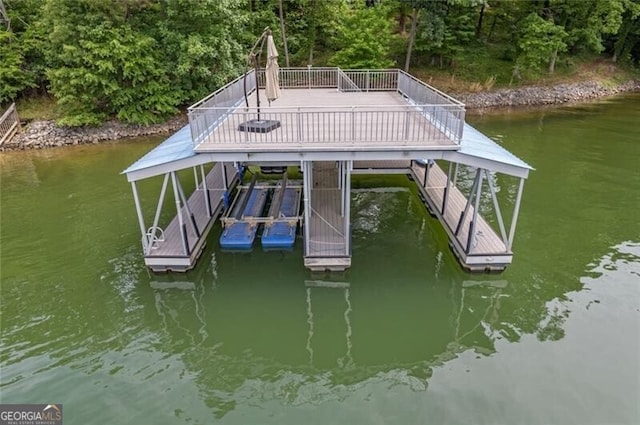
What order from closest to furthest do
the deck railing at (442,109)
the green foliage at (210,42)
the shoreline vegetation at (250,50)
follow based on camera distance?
the deck railing at (442,109) < the green foliage at (210,42) < the shoreline vegetation at (250,50)

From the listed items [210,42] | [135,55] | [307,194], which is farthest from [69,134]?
[307,194]

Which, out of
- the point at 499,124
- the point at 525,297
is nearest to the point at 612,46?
the point at 499,124

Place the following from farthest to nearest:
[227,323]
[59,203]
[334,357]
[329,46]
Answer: [329,46] < [59,203] < [227,323] < [334,357]

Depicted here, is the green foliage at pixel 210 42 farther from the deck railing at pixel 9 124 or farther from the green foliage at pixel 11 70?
the deck railing at pixel 9 124

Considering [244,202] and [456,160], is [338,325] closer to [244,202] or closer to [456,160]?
[456,160]

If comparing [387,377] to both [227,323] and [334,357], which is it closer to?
[334,357]

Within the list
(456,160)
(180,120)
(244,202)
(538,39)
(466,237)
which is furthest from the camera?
(538,39)

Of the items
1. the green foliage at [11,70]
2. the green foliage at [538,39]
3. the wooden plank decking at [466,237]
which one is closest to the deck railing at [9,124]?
the green foliage at [11,70]
